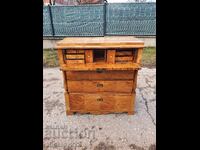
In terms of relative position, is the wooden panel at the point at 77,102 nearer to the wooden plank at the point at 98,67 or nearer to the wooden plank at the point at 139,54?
the wooden plank at the point at 98,67

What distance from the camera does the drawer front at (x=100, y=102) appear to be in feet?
→ 11.1

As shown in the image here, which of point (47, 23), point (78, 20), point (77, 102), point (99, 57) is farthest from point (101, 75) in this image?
point (47, 23)

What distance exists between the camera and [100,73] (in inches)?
128

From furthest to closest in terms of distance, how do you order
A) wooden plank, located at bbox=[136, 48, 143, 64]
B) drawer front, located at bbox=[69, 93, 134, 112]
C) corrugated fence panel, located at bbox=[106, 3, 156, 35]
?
corrugated fence panel, located at bbox=[106, 3, 156, 35] → drawer front, located at bbox=[69, 93, 134, 112] → wooden plank, located at bbox=[136, 48, 143, 64]

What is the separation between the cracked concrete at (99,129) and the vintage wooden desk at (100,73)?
19 cm

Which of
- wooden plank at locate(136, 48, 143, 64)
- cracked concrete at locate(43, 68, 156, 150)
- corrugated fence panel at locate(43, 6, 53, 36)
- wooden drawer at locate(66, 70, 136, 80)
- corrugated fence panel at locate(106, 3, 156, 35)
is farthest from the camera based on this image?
corrugated fence panel at locate(43, 6, 53, 36)

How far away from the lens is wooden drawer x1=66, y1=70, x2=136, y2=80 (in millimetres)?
A: 3232

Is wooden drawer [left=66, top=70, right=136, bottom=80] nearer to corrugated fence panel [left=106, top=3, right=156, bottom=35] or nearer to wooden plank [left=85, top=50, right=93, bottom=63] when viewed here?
wooden plank [left=85, top=50, right=93, bottom=63]

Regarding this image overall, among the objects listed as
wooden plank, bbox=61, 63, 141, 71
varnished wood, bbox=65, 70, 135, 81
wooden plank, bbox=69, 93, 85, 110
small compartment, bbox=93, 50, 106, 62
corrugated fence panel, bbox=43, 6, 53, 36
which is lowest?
wooden plank, bbox=69, 93, 85, 110

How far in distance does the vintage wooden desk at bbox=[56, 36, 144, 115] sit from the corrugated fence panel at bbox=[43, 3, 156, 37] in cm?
553

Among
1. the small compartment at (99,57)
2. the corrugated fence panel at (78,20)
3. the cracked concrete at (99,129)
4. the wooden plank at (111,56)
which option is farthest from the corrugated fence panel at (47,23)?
the wooden plank at (111,56)

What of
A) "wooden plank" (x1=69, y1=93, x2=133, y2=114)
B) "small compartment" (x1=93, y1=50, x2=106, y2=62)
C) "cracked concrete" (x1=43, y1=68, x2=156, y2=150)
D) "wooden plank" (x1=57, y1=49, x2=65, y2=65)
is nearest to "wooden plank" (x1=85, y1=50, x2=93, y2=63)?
"small compartment" (x1=93, y1=50, x2=106, y2=62)

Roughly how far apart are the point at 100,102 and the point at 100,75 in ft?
1.70
